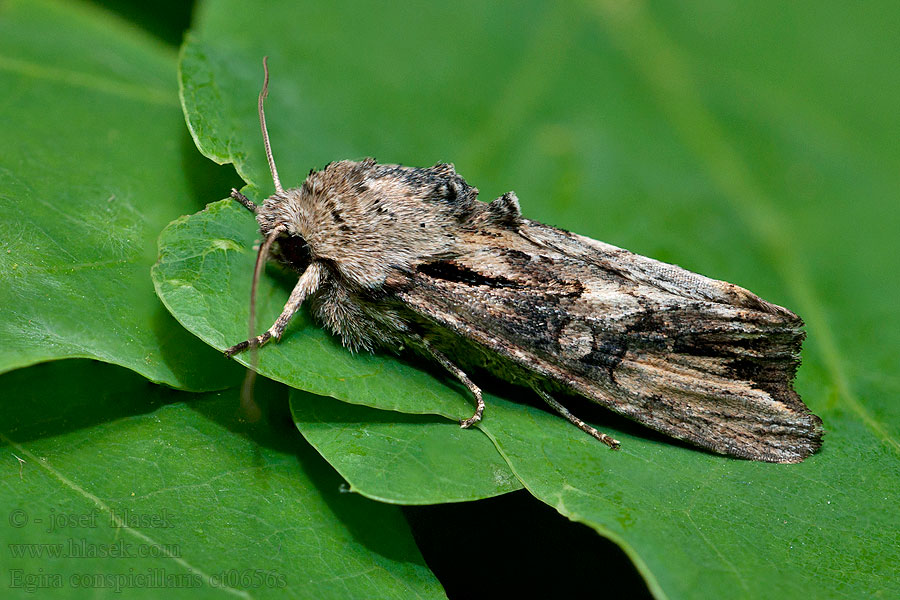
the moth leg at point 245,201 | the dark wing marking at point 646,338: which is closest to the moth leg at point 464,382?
the dark wing marking at point 646,338

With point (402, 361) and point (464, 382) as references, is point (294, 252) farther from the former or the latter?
point (464, 382)

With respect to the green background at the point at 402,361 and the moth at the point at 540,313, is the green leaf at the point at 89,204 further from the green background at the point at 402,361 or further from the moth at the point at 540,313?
the moth at the point at 540,313

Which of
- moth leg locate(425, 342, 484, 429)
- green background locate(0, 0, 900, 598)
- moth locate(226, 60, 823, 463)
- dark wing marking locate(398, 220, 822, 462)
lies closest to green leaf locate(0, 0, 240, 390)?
green background locate(0, 0, 900, 598)

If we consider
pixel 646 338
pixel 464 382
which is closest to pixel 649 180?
pixel 646 338

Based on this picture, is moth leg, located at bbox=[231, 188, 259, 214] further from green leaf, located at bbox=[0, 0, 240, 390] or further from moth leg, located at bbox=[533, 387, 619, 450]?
moth leg, located at bbox=[533, 387, 619, 450]

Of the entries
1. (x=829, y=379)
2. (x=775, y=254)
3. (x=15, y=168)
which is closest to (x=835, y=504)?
(x=829, y=379)

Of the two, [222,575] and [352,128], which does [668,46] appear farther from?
[222,575]
